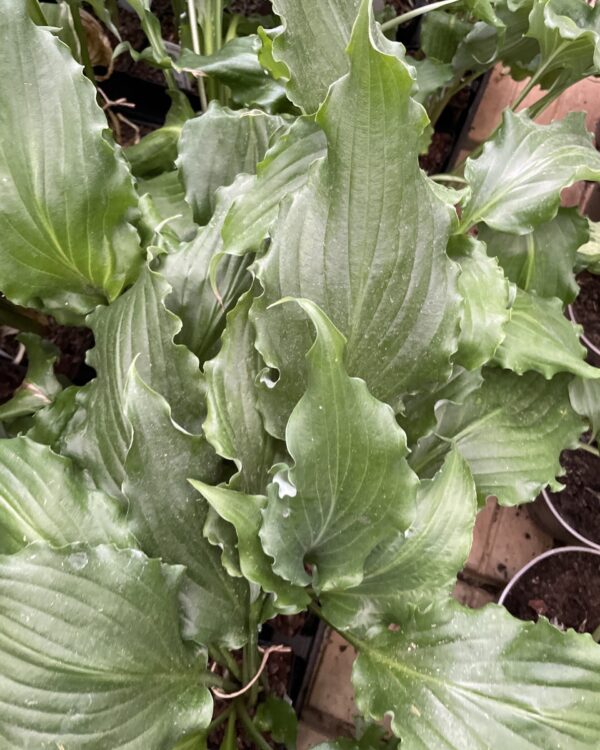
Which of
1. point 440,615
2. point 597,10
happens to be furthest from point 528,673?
point 597,10

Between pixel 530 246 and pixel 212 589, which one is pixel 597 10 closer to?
pixel 530 246

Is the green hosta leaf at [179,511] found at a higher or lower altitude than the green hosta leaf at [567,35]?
lower

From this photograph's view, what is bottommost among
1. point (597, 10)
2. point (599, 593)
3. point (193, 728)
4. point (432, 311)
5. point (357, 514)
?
point (599, 593)

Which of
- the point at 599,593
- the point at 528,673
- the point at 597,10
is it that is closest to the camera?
the point at 528,673

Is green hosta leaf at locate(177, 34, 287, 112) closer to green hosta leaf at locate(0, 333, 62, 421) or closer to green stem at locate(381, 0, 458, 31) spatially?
green stem at locate(381, 0, 458, 31)

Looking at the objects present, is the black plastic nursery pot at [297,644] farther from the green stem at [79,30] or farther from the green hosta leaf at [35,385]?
the green stem at [79,30]

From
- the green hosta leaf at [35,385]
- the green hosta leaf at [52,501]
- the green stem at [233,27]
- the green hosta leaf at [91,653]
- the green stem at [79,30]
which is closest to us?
the green hosta leaf at [91,653]

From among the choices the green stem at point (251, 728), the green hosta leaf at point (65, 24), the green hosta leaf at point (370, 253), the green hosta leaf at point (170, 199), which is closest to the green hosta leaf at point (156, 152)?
the green hosta leaf at point (170, 199)

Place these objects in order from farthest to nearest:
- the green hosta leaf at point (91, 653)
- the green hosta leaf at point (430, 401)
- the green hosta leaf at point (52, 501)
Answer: the green hosta leaf at point (430, 401) < the green hosta leaf at point (52, 501) < the green hosta leaf at point (91, 653)
